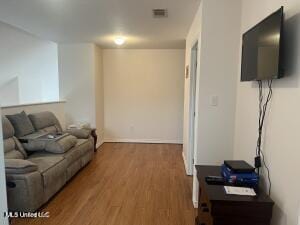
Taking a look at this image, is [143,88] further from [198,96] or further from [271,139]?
[271,139]

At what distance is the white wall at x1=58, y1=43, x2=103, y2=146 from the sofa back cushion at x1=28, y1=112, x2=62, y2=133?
0.91m

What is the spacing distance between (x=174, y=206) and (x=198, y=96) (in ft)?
4.42

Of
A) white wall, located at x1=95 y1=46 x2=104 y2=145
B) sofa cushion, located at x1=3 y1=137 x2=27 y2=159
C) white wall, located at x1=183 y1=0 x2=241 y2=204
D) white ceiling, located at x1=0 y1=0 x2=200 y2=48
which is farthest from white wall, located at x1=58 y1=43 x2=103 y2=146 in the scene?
white wall, located at x1=183 y1=0 x2=241 y2=204

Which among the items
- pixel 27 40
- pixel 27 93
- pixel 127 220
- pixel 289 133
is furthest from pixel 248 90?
pixel 27 93

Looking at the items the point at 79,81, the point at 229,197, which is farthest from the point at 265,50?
the point at 79,81

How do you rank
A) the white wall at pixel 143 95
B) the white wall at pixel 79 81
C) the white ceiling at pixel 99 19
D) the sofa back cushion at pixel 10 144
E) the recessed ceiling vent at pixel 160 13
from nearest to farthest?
the white ceiling at pixel 99 19 < the recessed ceiling vent at pixel 160 13 < the sofa back cushion at pixel 10 144 < the white wall at pixel 79 81 < the white wall at pixel 143 95

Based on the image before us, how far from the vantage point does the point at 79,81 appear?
16.5 feet

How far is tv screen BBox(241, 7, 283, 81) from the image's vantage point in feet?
4.75

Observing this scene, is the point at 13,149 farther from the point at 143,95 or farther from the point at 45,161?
the point at 143,95

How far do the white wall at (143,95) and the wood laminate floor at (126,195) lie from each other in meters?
1.30

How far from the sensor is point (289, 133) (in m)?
1.42

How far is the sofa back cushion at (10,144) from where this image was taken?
2918 mm

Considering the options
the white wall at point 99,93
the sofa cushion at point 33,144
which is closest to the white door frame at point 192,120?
the sofa cushion at point 33,144

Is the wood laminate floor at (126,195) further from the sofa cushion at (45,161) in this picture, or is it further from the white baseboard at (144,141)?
the white baseboard at (144,141)
